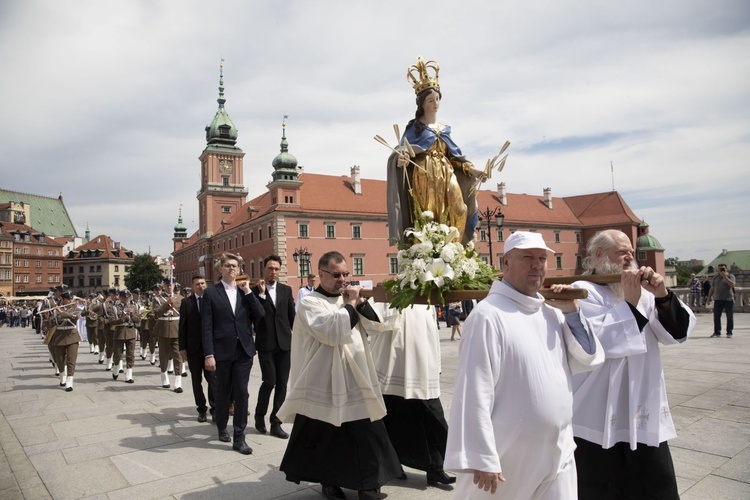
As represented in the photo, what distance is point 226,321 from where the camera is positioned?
6.68 meters

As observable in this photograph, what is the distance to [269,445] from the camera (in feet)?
20.3

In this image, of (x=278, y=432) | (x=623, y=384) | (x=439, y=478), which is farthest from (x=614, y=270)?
(x=278, y=432)

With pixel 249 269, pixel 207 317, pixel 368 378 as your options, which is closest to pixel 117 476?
pixel 207 317

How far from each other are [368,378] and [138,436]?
13.1ft

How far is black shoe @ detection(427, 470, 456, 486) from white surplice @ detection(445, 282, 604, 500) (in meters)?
2.10

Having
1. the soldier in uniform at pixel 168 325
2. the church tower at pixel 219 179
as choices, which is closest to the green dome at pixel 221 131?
the church tower at pixel 219 179

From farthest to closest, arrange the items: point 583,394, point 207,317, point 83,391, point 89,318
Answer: point 89,318 → point 83,391 → point 207,317 → point 583,394

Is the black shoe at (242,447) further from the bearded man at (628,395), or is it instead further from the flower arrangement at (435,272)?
the bearded man at (628,395)

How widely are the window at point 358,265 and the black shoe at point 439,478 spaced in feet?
170

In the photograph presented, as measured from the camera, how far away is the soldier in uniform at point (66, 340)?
1110cm

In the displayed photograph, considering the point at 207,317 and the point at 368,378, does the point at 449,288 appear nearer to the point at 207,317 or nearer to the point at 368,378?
the point at 368,378

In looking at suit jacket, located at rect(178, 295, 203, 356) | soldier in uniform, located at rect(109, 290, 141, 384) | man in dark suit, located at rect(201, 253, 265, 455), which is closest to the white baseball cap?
man in dark suit, located at rect(201, 253, 265, 455)

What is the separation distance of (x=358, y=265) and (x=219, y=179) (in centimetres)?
3209

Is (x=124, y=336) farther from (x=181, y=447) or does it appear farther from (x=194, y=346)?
(x=181, y=447)
